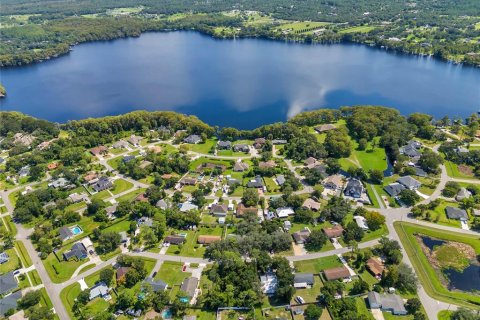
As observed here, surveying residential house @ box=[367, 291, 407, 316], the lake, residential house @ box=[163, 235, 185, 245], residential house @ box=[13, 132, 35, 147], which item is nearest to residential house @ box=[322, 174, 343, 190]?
residential house @ box=[367, 291, 407, 316]

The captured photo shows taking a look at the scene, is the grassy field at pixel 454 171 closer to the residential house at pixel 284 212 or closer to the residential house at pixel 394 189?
the residential house at pixel 394 189

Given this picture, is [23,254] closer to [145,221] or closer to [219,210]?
[145,221]

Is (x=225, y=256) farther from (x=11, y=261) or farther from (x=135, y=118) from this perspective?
(x=135, y=118)

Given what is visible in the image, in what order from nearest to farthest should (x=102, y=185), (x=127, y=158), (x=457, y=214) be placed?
(x=457, y=214) < (x=102, y=185) < (x=127, y=158)

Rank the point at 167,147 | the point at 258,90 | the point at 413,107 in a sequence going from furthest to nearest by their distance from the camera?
the point at 258,90, the point at 413,107, the point at 167,147

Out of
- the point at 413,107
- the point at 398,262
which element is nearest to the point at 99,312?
the point at 398,262

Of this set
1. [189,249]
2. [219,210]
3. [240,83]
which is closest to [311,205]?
[219,210]
